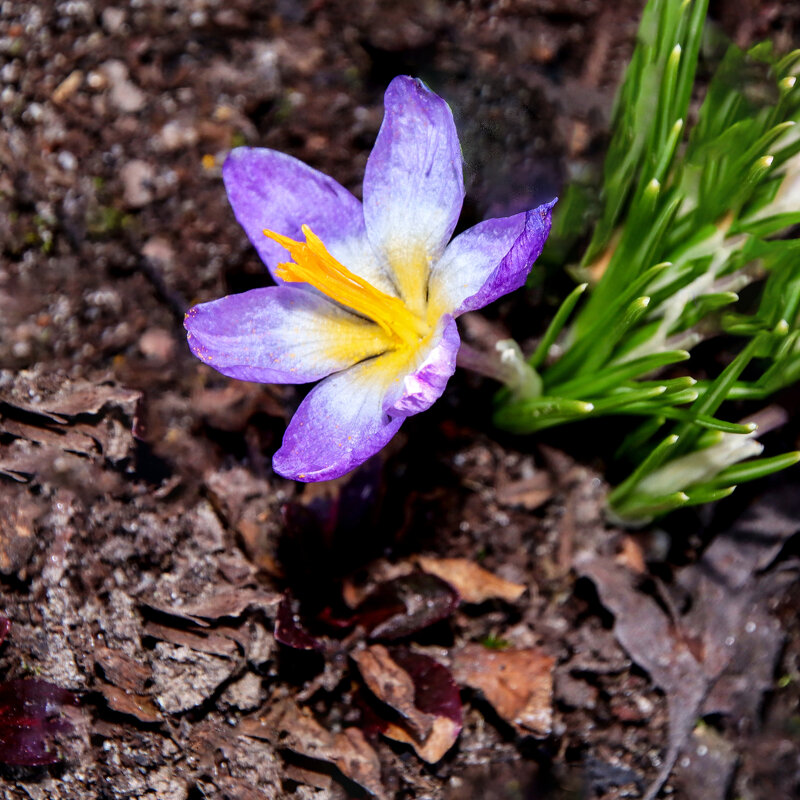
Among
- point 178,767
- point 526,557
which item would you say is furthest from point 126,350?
point 526,557

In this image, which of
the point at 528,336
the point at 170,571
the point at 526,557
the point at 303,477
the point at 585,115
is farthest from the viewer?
the point at 585,115

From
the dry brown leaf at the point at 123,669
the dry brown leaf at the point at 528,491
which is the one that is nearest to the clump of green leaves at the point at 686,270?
Answer: the dry brown leaf at the point at 528,491

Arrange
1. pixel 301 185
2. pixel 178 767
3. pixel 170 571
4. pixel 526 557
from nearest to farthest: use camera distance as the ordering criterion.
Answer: pixel 178 767 < pixel 301 185 < pixel 170 571 < pixel 526 557

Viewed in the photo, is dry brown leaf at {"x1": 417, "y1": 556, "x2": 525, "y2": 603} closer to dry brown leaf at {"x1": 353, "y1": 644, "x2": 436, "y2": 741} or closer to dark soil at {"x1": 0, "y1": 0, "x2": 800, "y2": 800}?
dark soil at {"x1": 0, "y1": 0, "x2": 800, "y2": 800}

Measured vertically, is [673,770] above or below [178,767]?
below

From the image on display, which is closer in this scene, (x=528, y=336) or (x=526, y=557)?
(x=526, y=557)

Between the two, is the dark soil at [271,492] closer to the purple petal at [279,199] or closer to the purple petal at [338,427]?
the purple petal at [338,427]

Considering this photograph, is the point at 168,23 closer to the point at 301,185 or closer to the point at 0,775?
the point at 301,185
